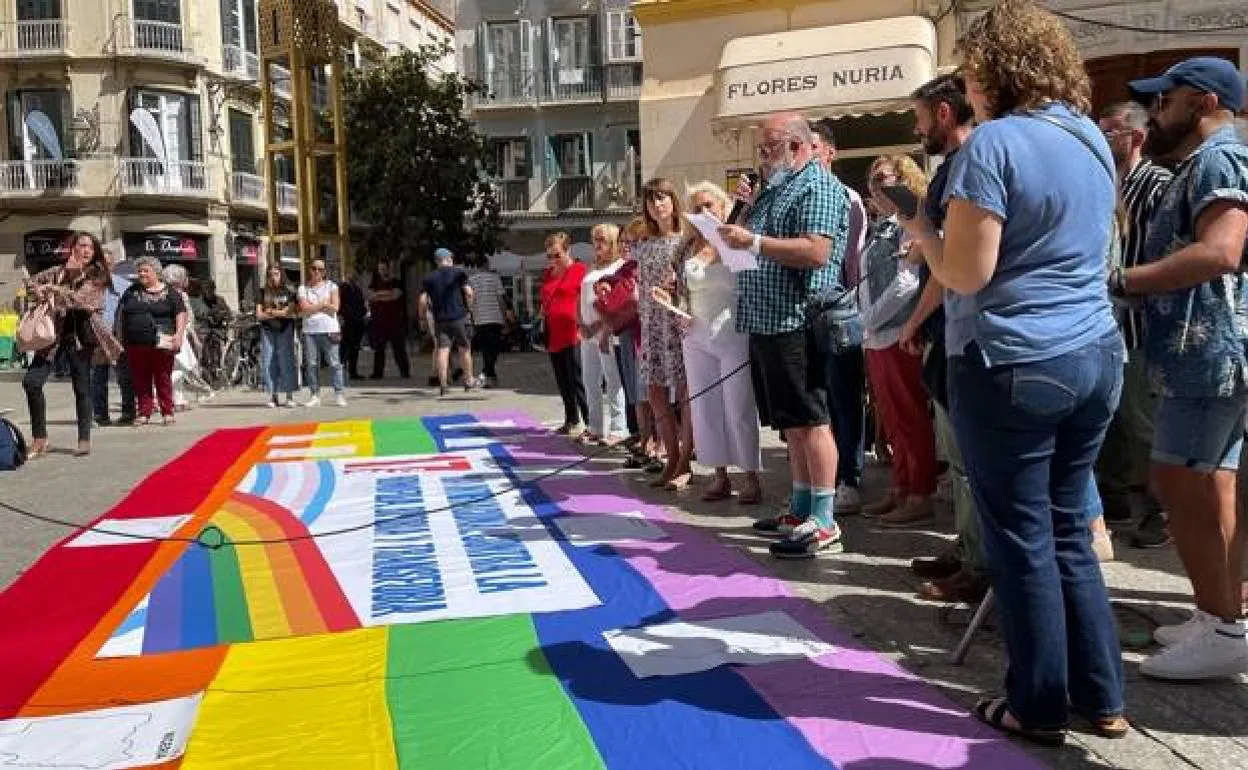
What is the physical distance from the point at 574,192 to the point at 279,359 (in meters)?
26.7

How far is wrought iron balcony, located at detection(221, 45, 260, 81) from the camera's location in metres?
Result: 36.2

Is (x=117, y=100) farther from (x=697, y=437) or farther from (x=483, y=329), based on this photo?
(x=697, y=437)

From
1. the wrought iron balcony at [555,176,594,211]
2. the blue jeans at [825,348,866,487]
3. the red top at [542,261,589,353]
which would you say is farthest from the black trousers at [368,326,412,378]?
the wrought iron balcony at [555,176,594,211]

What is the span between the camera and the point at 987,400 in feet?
8.70

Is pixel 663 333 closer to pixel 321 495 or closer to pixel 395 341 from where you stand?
pixel 321 495

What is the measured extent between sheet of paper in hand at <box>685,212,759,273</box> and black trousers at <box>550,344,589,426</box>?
4.47m

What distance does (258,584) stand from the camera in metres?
4.71

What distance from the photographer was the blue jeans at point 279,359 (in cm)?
1286

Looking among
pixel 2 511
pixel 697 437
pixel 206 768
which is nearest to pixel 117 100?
pixel 2 511

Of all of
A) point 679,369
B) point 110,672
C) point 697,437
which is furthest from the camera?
point 679,369

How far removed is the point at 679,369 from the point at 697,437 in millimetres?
746

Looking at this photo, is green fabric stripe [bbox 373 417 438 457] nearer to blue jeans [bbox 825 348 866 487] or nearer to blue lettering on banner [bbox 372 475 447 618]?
blue lettering on banner [bbox 372 475 447 618]

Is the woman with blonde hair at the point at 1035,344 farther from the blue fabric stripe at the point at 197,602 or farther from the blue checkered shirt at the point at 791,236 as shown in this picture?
the blue fabric stripe at the point at 197,602

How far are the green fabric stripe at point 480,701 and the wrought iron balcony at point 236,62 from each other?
118ft
